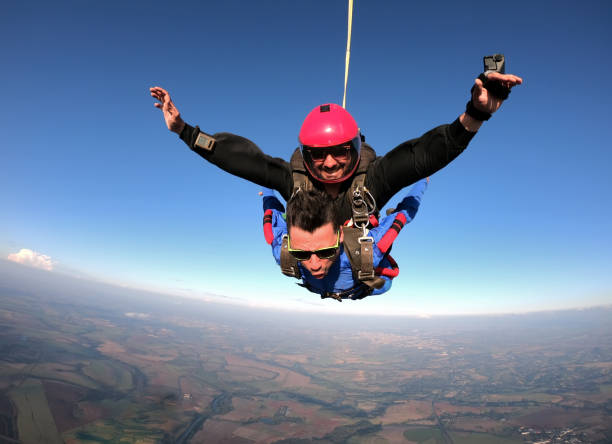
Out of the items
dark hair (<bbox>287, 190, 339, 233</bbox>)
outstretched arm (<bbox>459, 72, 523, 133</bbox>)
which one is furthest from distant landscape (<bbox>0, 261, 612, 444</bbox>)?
outstretched arm (<bbox>459, 72, 523, 133</bbox>)

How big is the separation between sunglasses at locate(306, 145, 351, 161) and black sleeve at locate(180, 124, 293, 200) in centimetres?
43

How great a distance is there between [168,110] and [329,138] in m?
1.62

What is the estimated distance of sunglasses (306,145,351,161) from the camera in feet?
9.20

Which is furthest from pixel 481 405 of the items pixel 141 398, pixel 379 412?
pixel 141 398

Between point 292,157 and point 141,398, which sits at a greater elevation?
point 292,157

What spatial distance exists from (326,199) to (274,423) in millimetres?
67054

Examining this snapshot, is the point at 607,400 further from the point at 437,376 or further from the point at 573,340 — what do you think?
the point at 573,340

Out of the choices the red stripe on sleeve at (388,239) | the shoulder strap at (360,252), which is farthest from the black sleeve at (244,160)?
the red stripe on sleeve at (388,239)

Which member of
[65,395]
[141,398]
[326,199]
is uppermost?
[326,199]

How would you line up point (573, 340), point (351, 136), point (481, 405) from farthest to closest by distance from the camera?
point (573, 340), point (481, 405), point (351, 136)

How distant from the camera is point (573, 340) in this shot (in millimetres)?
168875

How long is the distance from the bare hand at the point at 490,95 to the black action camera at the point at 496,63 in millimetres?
49

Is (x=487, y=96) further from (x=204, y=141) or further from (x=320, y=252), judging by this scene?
(x=204, y=141)

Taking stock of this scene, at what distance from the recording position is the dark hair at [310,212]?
2746 millimetres
